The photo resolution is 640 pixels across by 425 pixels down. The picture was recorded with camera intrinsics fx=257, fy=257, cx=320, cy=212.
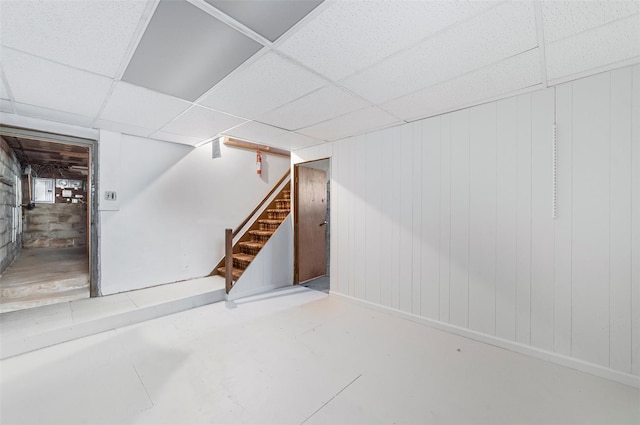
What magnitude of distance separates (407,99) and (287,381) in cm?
253

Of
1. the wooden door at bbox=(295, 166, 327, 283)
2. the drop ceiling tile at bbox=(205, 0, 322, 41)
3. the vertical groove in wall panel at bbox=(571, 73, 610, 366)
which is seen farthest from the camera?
the wooden door at bbox=(295, 166, 327, 283)

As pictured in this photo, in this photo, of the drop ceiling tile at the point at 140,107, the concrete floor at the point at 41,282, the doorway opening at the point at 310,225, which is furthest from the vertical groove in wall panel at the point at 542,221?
the concrete floor at the point at 41,282

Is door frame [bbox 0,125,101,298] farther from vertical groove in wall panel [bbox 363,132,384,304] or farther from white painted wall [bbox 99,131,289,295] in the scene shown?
vertical groove in wall panel [bbox 363,132,384,304]

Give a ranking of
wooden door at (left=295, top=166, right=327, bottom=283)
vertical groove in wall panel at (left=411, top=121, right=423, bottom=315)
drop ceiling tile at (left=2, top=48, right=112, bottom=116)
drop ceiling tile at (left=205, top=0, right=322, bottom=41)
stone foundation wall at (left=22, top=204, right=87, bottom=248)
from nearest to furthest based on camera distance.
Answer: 1. drop ceiling tile at (left=205, top=0, right=322, bottom=41)
2. drop ceiling tile at (left=2, top=48, right=112, bottom=116)
3. vertical groove in wall panel at (left=411, top=121, right=423, bottom=315)
4. wooden door at (left=295, top=166, right=327, bottom=283)
5. stone foundation wall at (left=22, top=204, right=87, bottom=248)

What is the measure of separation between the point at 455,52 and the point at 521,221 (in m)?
1.56

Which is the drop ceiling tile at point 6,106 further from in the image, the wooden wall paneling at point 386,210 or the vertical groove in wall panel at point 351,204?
the wooden wall paneling at point 386,210

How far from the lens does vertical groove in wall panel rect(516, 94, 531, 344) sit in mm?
2223

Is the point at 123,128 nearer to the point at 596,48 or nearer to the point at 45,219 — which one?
the point at 596,48

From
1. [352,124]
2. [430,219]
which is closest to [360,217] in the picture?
[430,219]

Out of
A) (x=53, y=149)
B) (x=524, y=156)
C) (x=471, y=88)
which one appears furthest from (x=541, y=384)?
(x=53, y=149)

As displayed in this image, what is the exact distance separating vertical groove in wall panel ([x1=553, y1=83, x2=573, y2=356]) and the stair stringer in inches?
131

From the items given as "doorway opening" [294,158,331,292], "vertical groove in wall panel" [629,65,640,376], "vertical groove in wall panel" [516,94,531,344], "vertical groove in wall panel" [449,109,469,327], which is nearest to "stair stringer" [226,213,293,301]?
Result: "doorway opening" [294,158,331,292]

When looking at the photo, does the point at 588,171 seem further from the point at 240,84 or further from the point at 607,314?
the point at 240,84

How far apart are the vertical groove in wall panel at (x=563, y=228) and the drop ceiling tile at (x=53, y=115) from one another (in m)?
4.60
